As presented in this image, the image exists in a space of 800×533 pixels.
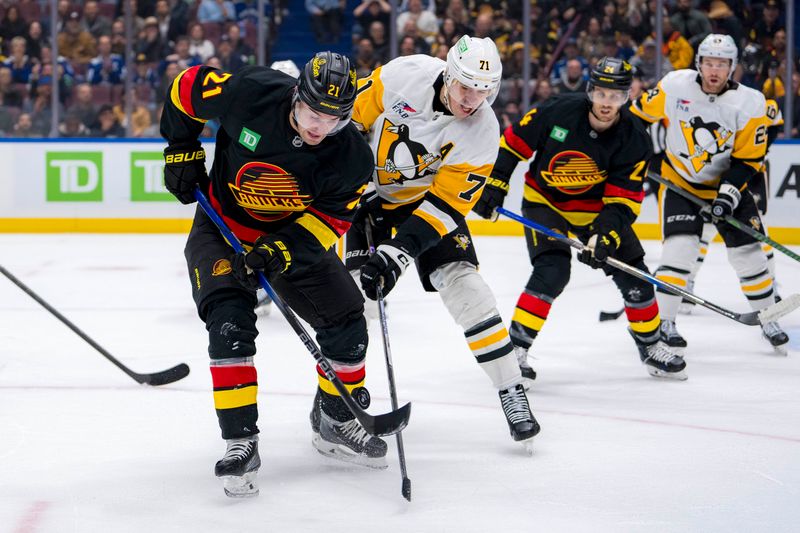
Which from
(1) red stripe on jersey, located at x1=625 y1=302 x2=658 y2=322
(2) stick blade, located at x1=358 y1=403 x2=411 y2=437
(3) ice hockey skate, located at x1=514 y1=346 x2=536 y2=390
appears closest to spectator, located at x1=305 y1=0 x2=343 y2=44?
(1) red stripe on jersey, located at x1=625 y1=302 x2=658 y2=322

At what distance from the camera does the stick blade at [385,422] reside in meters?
2.63

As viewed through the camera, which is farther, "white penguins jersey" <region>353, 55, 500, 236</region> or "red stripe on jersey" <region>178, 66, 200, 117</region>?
"white penguins jersey" <region>353, 55, 500, 236</region>

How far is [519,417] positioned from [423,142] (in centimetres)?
82

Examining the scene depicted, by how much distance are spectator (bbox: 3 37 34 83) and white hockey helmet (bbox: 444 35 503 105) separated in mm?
6196

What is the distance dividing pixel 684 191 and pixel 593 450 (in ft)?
5.91

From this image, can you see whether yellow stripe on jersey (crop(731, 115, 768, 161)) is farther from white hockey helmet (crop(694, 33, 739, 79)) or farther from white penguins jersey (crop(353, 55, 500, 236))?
white penguins jersey (crop(353, 55, 500, 236))

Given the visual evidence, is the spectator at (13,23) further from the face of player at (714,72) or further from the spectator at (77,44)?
the face of player at (714,72)

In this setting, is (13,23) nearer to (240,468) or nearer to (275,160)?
(275,160)

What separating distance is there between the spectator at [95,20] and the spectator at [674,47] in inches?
165

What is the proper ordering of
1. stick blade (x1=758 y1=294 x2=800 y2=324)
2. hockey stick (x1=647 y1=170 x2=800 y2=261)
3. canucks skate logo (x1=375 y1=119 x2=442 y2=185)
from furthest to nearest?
hockey stick (x1=647 y1=170 x2=800 y2=261) < stick blade (x1=758 y1=294 x2=800 y2=324) < canucks skate logo (x1=375 y1=119 x2=442 y2=185)

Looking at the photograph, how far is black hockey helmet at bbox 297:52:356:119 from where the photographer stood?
2449 millimetres

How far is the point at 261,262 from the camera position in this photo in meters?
2.56

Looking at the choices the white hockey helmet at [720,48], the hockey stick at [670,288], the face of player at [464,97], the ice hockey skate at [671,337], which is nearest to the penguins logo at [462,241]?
the face of player at [464,97]

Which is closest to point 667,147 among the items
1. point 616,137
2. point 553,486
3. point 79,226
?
point 616,137
